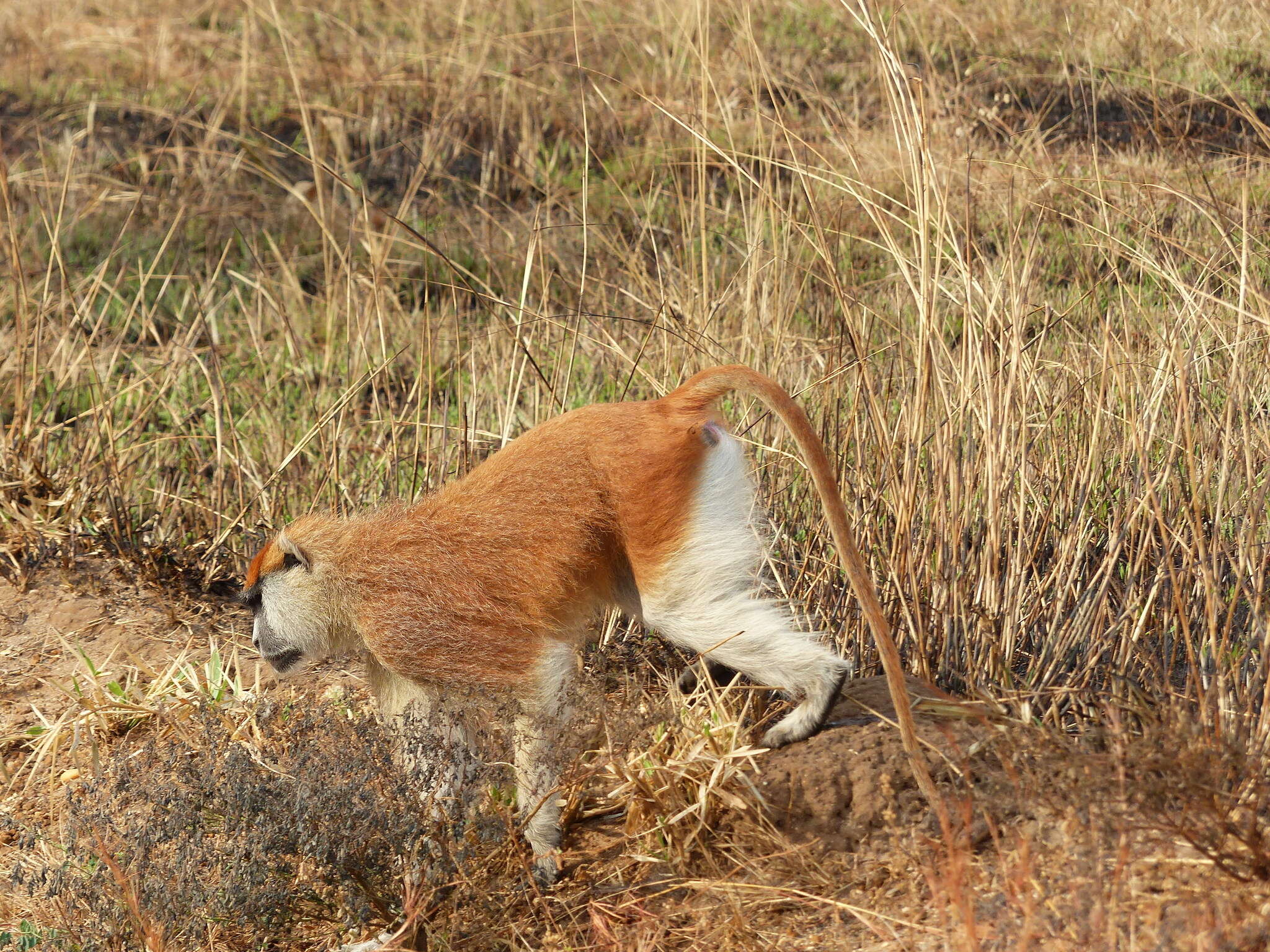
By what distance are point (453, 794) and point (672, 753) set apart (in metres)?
0.55

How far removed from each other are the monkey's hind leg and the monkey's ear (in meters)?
0.65

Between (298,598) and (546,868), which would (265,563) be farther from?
(546,868)

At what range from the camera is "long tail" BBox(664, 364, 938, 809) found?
90.2 inches

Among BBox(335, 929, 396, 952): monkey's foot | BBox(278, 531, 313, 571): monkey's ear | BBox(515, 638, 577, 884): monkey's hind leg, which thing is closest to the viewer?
BBox(335, 929, 396, 952): monkey's foot

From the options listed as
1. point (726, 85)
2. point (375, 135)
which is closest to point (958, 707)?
point (726, 85)

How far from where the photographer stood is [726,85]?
6.50 meters

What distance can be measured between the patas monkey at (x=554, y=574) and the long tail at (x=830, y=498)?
0.01 m

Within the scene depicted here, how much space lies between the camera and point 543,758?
2781 mm

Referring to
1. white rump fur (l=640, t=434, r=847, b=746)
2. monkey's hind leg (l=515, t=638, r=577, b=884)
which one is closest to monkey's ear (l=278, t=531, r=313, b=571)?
monkey's hind leg (l=515, t=638, r=577, b=884)

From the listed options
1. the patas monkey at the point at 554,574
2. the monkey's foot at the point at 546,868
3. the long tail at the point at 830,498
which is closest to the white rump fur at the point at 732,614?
the patas monkey at the point at 554,574

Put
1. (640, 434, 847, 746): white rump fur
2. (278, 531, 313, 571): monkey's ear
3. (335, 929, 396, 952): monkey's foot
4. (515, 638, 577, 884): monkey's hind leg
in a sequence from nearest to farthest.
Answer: (335, 929, 396, 952): monkey's foot < (515, 638, 577, 884): monkey's hind leg < (640, 434, 847, 746): white rump fur < (278, 531, 313, 571): monkey's ear

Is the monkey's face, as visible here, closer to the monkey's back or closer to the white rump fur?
the monkey's back

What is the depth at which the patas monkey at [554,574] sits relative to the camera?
2.91 meters

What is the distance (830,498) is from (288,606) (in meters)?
1.45
